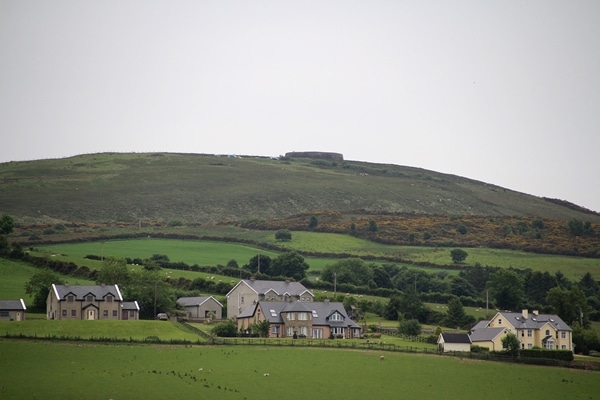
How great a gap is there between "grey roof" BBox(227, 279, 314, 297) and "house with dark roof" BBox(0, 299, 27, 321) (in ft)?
87.6

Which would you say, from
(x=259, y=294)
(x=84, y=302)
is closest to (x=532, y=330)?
(x=259, y=294)

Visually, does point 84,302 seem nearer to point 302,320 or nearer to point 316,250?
point 302,320

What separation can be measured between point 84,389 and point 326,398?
14.6 m

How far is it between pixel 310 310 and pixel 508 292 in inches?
1398

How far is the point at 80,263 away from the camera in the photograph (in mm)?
122625

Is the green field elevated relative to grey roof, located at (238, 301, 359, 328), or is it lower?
elevated

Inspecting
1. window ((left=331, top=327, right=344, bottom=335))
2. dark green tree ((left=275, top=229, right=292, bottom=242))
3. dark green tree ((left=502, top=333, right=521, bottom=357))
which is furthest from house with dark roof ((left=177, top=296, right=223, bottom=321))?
dark green tree ((left=275, top=229, right=292, bottom=242))

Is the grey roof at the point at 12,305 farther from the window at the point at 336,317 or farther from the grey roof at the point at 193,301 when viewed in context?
the window at the point at 336,317

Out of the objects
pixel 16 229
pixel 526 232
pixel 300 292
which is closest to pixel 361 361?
pixel 300 292

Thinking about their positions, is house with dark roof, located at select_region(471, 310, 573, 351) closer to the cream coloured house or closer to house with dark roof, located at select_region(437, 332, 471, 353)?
house with dark roof, located at select_region(437, 332, 471, 353)

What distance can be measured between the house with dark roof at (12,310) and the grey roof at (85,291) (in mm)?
4169

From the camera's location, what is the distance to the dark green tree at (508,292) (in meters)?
124

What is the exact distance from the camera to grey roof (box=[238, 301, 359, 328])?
97750mm

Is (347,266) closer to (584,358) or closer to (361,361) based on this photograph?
(584,358)
